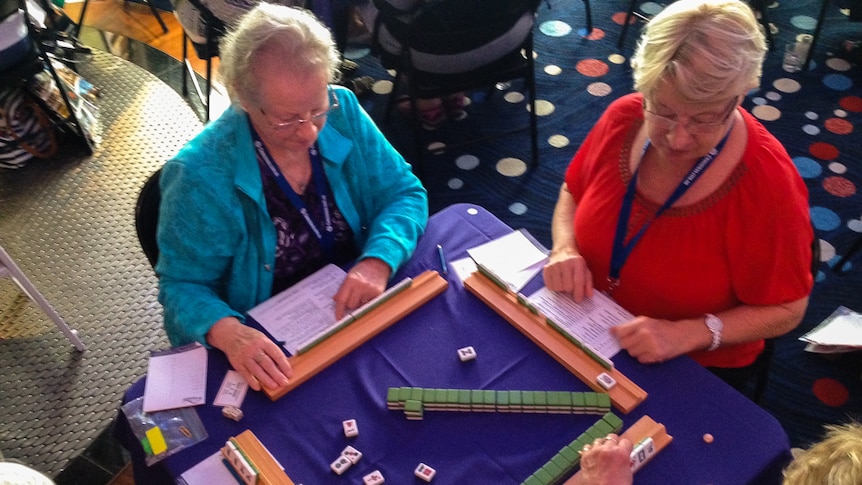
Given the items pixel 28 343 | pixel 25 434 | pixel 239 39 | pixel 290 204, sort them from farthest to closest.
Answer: pixel 28 343, pixel 25 434, pixel 290 204, pixel 239 39

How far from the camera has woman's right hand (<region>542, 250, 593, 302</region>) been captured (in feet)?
5.27

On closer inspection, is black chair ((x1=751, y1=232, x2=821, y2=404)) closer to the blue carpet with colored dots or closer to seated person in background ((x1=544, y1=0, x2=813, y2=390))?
seated person in background ((x1=544, y1=0, x2=813, y2=390))

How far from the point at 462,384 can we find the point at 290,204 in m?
0.68

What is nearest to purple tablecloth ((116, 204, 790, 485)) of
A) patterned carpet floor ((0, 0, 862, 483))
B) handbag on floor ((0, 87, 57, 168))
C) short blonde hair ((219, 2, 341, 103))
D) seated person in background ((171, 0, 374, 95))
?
short blonde hair ((219, 2, 341, 103))

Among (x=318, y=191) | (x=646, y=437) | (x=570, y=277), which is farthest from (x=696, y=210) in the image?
(x=318, y=191)

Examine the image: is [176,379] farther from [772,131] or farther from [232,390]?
[772,131]

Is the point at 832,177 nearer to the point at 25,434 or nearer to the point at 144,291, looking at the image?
the point at 144,291

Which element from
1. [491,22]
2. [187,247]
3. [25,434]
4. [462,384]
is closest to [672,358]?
[462,384]

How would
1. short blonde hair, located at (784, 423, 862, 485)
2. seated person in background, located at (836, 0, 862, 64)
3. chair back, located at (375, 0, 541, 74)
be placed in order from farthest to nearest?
seated person in background, located at (836, 0, 862, 64), chair back, located at (375, 0, 541, 74), short blonde hair, located at (784, 423, 862, 485)

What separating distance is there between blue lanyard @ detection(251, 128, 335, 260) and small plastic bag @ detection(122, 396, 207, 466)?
595 millimetres

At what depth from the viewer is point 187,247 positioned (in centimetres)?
162

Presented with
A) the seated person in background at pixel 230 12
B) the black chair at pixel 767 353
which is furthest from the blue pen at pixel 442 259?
the seated person in background at pixel 230 12

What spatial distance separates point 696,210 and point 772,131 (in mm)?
2434

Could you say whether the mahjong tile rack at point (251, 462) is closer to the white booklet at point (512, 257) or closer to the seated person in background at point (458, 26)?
the white booklet at point (512, 257)
